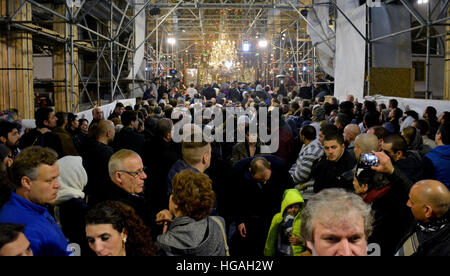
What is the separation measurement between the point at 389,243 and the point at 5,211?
2294mm

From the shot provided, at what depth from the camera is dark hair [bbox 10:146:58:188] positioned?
2.46 metres

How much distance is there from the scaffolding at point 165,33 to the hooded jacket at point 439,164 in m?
5.94

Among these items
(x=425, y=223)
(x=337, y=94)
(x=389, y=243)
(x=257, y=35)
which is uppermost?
(x=257, y=35)

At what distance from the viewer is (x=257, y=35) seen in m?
25.6

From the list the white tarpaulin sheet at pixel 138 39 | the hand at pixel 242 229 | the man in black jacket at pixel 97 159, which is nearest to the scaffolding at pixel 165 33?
the white tarpaulin sheet at pixel 138 39

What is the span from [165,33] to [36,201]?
24.3 meters

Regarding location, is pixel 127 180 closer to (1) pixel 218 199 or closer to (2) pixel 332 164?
(1) pixel 218 199

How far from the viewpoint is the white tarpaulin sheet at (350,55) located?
39.8 ft

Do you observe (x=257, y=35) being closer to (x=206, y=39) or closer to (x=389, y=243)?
(x=206, y=39)

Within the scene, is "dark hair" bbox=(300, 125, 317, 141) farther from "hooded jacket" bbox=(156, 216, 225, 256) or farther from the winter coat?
the winter coat

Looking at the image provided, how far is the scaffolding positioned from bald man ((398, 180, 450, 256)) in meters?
7.73

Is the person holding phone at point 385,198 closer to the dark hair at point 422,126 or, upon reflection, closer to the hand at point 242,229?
the hand at point 242,229
